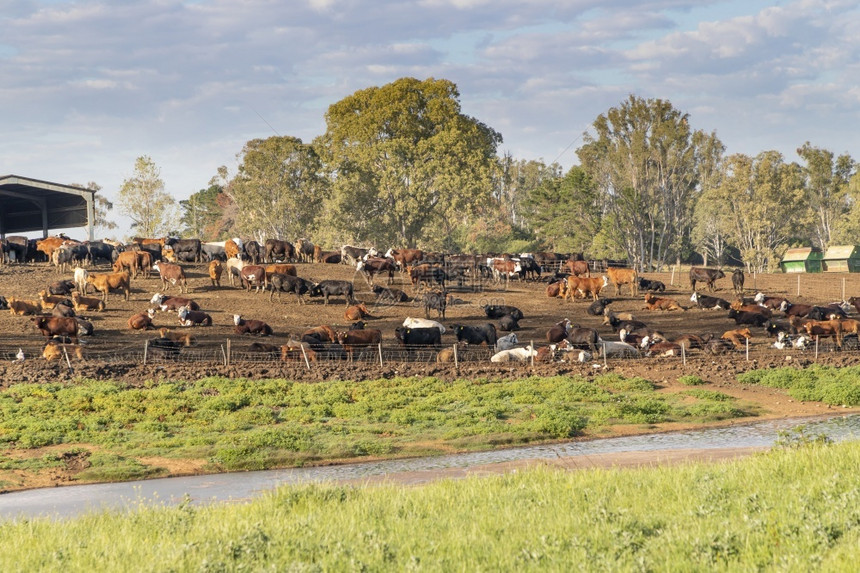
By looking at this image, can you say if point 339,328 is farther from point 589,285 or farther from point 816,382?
point 816,382

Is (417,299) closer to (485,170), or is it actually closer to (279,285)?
(279,285)

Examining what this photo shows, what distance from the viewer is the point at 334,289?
39.1 metres

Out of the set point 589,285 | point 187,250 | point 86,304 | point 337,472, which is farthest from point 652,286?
point 337,472

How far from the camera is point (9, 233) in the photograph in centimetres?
6994

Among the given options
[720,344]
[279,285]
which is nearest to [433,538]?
[720,344]

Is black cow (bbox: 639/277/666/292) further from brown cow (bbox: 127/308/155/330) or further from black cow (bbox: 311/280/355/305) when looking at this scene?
brown cow (bbox: 127/308/155/330)

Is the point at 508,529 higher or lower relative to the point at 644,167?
lower

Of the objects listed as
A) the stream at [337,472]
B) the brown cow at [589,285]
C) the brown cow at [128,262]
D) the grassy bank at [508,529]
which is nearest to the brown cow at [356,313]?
the brown cow at [589,285]

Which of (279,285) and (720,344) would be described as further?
(279,285)

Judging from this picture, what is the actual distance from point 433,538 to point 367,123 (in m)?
61.3

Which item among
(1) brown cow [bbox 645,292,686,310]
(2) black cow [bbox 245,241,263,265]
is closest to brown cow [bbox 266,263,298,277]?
(2) black cow [bbox 245,241,263,265]

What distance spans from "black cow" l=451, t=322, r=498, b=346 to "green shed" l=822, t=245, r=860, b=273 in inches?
1845

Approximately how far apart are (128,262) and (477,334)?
61.1 feet

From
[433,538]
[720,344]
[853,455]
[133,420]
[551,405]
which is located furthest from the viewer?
[720,344]
